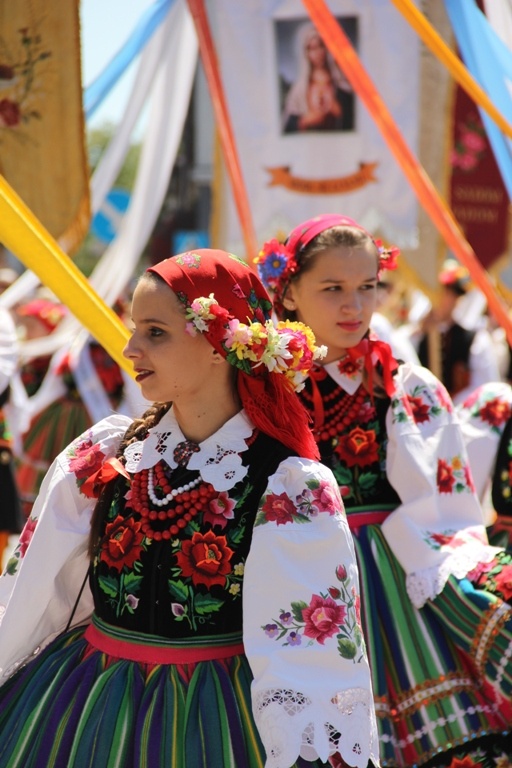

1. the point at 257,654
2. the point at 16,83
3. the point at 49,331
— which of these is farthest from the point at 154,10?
the point at 257,654

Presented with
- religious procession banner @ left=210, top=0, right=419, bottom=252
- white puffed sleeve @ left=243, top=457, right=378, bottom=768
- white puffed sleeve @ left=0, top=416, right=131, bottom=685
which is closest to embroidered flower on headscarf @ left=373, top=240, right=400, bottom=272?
white puffed sleeve @ left=0, top=416, right=131, bottom=685

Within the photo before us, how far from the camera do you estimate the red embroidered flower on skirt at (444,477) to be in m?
3.17

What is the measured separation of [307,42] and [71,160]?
271 centimetres

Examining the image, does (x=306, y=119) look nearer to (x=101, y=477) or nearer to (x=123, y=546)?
(x=101, y=477)

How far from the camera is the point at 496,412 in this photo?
391 cm

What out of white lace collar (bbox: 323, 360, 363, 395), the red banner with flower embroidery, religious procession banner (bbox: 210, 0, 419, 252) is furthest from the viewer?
the red banner with flower embroidery

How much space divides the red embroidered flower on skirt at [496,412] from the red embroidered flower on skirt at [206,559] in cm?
186

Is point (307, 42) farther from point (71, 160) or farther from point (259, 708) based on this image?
point (259, 708)

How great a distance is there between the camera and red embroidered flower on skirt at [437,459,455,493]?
10.4 ft

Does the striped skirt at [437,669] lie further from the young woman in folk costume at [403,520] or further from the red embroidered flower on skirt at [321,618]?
the red embroidered flower on skirt at [321,618]

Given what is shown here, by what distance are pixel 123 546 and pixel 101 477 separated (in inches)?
6.0

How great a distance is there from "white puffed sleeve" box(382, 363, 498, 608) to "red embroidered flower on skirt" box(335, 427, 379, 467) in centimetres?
6

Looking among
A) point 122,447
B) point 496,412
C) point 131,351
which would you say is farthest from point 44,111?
point 131,351

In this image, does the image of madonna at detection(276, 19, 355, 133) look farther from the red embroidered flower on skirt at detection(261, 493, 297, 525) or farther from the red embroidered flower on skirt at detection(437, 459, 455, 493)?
the red embroidered flower on skirt at detection(261, 493, 297, 525)
